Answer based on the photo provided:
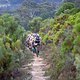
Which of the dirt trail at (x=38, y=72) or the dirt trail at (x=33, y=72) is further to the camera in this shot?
the dirt trail at (x=38, y=72)

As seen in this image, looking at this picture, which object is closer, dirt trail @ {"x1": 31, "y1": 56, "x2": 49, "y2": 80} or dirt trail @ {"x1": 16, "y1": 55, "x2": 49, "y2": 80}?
dirt trail @ {"x1": 16, "y1": 55, "x2": 49, "y2": 80}

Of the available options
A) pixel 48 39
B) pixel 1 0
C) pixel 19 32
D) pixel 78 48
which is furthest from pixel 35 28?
pixel 1 0

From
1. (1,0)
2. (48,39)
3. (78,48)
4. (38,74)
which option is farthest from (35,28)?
(1,0)

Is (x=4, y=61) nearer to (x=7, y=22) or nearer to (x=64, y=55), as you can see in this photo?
(x=64, y=55)

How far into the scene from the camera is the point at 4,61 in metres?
12.0

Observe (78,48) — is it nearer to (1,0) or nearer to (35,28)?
(35,28)

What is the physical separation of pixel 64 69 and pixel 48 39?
42.0 ft

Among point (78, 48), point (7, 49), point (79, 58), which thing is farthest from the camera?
point (7, 49)

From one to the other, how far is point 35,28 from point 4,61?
1318 inches

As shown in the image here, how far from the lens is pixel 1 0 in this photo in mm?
95875

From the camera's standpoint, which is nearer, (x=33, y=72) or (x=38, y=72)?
(x=33, y=72)

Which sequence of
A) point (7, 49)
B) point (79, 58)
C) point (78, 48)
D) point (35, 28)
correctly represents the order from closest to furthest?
point (79, 58)
point (78, 48)
point (7, 49)
point (35, 28)

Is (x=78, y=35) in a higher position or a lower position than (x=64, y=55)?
higher

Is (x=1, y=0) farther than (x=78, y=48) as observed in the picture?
Yes
